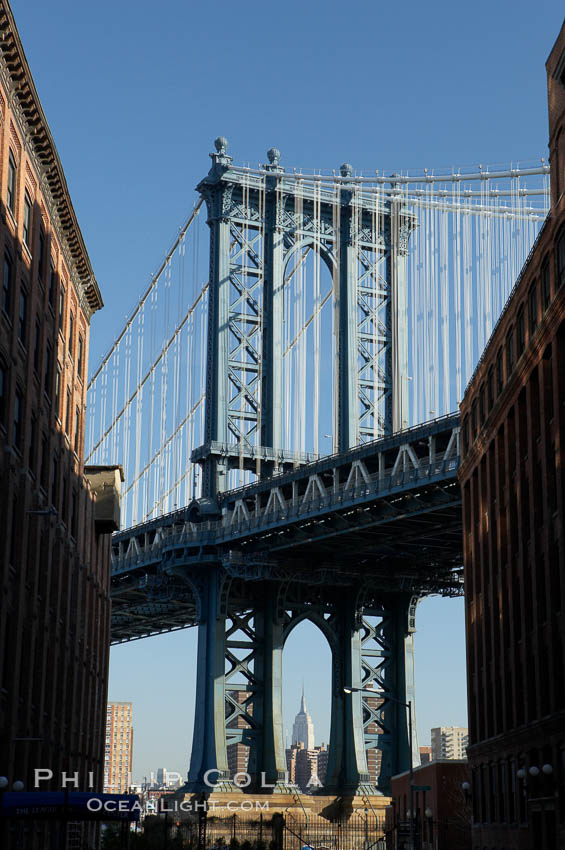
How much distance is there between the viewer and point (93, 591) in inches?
2621

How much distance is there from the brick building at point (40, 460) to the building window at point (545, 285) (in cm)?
1726

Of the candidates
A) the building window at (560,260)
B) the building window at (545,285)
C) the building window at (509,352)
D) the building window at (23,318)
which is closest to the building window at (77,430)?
the building window at (23,318)


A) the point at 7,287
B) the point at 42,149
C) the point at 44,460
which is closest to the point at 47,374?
the point at 44,460

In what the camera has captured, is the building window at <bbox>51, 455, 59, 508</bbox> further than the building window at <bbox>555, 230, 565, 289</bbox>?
Yes

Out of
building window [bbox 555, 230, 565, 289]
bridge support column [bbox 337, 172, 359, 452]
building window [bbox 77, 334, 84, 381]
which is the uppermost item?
bridge support column [bbox 337, 172, 359, 452]

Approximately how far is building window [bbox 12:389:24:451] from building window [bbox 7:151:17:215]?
19.4 feet

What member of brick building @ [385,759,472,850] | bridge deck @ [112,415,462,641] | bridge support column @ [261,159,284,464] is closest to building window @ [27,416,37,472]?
bridge deck @ [112,415,462,641]

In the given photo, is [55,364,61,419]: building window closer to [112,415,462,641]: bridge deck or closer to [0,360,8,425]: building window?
[0,360,8,425]: building window

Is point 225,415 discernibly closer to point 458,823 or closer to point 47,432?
point 458,823

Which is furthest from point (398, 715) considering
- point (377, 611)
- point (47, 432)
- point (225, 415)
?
point (47, 432)

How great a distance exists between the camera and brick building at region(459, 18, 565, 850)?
4584 cm

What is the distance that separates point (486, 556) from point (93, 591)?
60.7 ft

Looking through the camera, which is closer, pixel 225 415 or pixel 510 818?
pixel 510 818

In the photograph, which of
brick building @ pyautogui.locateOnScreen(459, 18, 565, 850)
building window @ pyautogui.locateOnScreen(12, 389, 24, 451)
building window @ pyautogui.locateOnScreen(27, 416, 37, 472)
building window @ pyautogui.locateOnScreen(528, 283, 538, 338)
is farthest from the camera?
building window @ pyautogui.locateOnScreen(528, 283, 538, 338)
